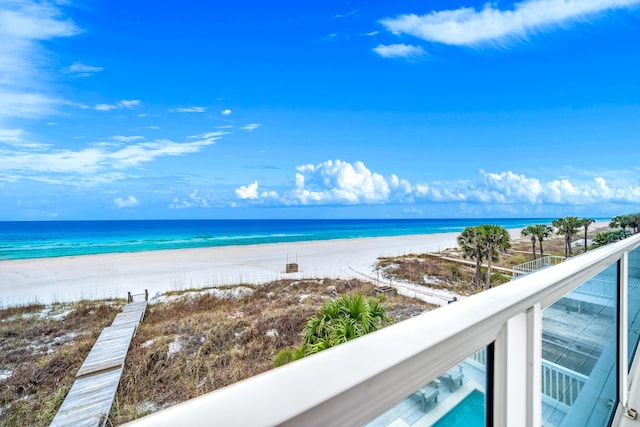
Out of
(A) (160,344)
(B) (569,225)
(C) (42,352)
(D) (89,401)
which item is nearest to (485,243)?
(B) (569,225)

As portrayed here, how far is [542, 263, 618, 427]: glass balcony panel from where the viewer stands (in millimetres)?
655

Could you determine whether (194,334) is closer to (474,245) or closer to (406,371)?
(406,371)

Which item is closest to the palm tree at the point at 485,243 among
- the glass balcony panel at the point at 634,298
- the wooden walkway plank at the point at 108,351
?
the glass balcony panel at the point at 634,298

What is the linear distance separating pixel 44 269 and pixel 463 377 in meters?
22.4

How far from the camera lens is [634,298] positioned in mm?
1614

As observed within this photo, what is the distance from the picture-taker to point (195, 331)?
6.72 meters

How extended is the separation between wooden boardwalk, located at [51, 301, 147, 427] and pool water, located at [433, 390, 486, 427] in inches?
187

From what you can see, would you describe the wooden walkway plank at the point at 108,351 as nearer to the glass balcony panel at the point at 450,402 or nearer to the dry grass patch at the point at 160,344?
the dry grass patch at the point at 160,344

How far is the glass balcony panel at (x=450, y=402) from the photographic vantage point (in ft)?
1.11

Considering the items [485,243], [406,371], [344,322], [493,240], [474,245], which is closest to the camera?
[406,371]

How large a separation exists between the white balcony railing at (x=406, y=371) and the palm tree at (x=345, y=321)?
381 cm

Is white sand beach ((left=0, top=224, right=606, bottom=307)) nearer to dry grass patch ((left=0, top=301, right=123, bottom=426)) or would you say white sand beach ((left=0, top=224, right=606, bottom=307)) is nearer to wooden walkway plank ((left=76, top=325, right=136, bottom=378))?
dry grass patch ((left=0, top=301, right=123, bottom=426))

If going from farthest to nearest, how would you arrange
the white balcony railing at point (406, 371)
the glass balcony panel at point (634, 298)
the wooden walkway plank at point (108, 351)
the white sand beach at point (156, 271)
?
1. the white sand beach at point (156, 271)
2. the wooden walkway plank at point (108, 351)
3. the glass balcony panel at point (634, 298)
4. the white balcony railing at point (406, 371)

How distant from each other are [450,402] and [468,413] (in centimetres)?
6
